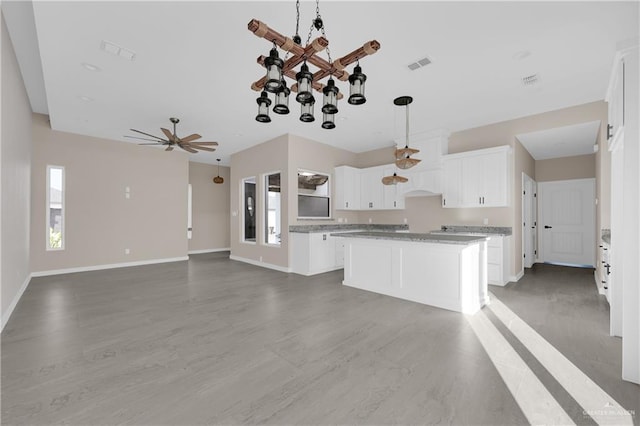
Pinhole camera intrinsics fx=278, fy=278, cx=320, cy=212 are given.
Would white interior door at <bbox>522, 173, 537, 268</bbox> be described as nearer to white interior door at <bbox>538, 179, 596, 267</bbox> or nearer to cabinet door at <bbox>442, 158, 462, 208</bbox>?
white interior door at <bbox>538, 179, 596, 267</bbox>

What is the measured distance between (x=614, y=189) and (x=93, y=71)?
5957 millimetres

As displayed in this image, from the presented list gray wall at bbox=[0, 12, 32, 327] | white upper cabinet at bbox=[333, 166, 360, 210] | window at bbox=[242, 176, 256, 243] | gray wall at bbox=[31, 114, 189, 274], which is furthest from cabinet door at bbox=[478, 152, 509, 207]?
gray wall at bbox=[31, 114, 189, 274]

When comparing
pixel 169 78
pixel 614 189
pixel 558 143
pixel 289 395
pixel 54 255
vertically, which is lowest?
pixel 289 395

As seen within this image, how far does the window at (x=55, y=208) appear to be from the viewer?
5.84m

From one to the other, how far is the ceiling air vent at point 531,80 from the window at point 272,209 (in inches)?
191

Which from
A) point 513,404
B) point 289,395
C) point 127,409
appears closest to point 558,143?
point 513,404

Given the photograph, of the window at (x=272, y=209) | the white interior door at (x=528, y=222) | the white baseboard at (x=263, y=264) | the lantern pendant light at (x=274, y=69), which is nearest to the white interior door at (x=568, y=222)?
the white interior door at (x=528, y=222)

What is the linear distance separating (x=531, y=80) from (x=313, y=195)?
4.43m

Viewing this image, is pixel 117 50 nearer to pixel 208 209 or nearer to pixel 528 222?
pixel 208 209

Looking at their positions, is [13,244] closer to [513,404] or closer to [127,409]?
[127,409]

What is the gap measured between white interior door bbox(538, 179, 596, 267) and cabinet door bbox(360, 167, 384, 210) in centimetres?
437

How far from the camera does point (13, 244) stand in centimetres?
359

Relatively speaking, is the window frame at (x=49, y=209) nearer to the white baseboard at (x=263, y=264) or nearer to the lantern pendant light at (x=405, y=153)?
the white baseboard at (x=263, y=264)

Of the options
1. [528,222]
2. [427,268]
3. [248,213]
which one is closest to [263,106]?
[427,268]
